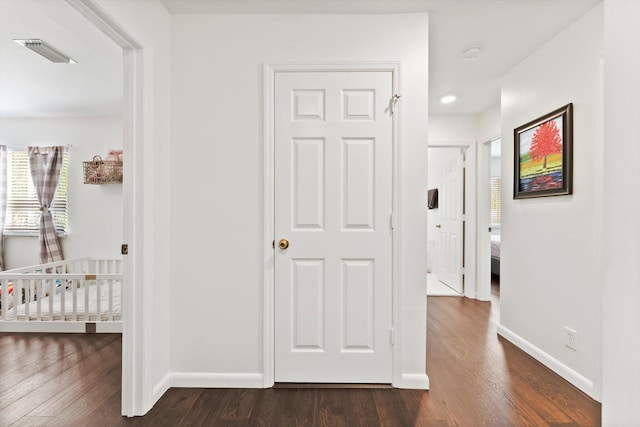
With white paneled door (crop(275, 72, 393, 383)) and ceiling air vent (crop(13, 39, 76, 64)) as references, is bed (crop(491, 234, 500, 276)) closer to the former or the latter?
white paneled door (crop(275, 72, 393, 383))

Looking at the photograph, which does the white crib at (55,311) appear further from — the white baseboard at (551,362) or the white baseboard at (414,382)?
the white baseboard at (551,362)

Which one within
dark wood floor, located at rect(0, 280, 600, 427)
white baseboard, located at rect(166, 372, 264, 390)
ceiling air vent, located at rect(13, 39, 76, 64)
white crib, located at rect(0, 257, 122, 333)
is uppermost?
ceiling air vent, located at rect(13, 39, 76, 64)

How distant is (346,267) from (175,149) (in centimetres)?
136

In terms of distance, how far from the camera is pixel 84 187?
13.5ft

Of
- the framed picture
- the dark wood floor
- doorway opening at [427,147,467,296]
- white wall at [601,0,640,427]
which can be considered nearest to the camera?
white wall at [601,0,640,427]

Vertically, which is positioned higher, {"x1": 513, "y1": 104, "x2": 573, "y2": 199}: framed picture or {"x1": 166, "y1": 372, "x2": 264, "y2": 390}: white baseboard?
{"x1": 513, "y1": 104, "x2": 573, "y2": 199}: framed picture

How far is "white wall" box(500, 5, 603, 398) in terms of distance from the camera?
1.99 m

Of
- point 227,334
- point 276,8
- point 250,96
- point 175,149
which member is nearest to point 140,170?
point 175,149

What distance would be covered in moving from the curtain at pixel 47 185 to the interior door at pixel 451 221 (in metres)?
5.23

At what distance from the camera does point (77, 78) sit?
9.87 feet

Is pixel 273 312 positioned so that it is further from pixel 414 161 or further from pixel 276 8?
pixel 276 8

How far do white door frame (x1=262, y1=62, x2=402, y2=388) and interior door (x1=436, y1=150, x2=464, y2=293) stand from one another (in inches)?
104

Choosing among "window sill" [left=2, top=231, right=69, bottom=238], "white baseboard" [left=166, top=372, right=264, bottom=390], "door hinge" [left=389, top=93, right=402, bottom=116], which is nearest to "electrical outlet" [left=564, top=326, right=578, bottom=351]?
"door hinge" [left=389, top=93, right=402, bottom=116]

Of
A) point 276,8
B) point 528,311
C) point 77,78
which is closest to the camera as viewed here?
point 276,8
